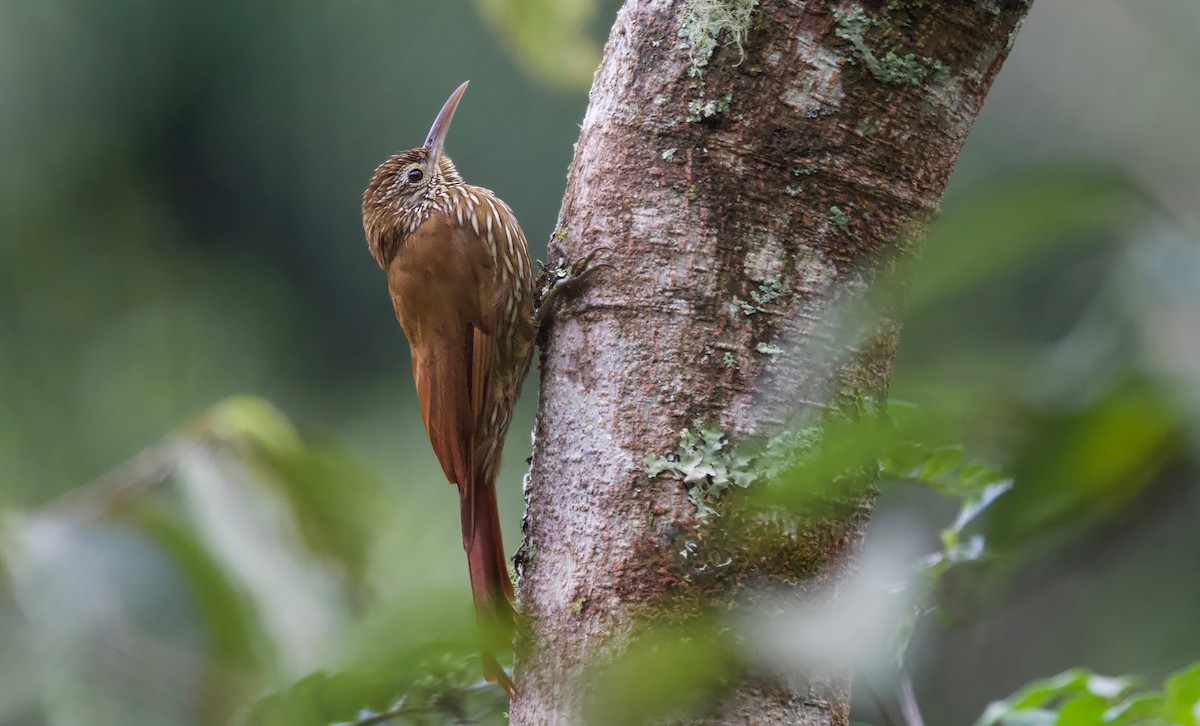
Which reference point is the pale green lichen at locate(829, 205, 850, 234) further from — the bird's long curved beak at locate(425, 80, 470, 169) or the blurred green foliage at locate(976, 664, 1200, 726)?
the bird's long curved beak at locate(425, 80, 470, 169)

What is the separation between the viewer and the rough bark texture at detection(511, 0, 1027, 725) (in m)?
1.21

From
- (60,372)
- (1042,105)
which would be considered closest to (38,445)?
(60,372)

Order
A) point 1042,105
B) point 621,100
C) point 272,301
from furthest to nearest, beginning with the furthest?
point 272,301 → point 621,100 → point 1042,105

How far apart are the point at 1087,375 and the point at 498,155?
703cm

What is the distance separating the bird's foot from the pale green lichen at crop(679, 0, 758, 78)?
27 cm

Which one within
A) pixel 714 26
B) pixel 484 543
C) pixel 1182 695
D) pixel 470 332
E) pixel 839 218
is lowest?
pixel 484 543

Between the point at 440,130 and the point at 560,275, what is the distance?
1.28m

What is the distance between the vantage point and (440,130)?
8.71 feet

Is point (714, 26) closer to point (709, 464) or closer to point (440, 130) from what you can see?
point (709, 464)

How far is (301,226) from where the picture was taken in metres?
8.11

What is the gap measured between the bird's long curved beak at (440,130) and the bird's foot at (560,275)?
3.40 feet

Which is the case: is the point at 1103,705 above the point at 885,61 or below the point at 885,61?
below

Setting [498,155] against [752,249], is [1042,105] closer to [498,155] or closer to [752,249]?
[752,249]

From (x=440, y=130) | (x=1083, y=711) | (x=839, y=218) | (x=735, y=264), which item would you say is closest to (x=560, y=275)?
(x=735, y=264)
